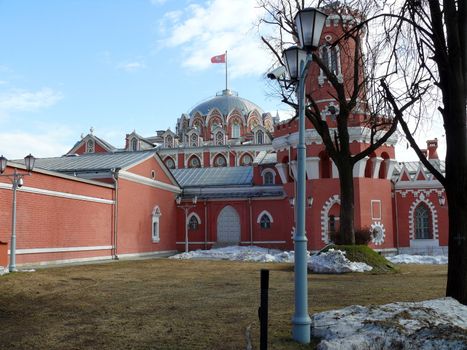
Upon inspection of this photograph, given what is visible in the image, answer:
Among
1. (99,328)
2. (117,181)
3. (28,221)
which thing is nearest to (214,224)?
(117,181)

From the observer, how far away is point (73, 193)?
78.8 feet

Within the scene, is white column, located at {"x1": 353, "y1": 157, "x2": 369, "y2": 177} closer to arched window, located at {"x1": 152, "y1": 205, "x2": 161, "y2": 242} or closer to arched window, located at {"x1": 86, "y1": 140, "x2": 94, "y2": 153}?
arched window, located at {"x1": 152, "y1": 205, "x2": 161, "y2": 242}

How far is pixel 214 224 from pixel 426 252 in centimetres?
1438

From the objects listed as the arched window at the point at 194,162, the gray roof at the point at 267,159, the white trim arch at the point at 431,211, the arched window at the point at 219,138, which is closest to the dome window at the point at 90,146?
the arched window at the point at 194,162

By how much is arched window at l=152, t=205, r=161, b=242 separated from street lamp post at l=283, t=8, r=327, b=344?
25.7m

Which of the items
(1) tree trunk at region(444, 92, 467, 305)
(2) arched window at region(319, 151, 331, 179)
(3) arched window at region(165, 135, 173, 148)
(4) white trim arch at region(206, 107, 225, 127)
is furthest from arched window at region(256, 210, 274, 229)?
(4) white trim arch at region(206, 107, 225, 127)

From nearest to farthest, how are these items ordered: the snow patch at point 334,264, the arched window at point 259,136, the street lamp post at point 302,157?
the street lamp post at point 302,157, the snow patch at point 334,264, the arched window at point 259,136

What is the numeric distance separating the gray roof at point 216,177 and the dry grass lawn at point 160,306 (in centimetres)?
2134

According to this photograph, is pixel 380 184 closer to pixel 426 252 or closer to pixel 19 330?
pixel 426 252

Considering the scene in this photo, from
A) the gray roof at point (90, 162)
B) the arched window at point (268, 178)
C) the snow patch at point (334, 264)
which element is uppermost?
the gray roof at point (90, 162)

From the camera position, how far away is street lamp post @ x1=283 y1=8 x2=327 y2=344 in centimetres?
645

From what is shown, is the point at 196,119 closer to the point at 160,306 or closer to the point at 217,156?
the point at 217,156

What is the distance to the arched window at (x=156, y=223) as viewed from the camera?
32.0 m

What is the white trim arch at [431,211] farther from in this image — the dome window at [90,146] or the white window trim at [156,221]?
the dome window at [90,146]
